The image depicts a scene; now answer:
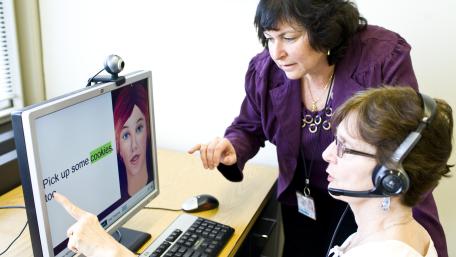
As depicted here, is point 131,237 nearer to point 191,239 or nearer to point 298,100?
point 191,239

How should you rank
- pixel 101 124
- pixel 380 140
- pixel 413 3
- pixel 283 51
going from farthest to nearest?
pixel 413 3 < pixel 283 51 < pixel 101 124 < pixel 380 140

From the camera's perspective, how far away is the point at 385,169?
88 cm

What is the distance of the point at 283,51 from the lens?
1.30 m

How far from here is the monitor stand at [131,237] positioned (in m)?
1.24

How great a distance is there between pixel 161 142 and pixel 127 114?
0.94m

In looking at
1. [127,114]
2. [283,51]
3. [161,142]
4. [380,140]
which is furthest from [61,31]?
[380,140]

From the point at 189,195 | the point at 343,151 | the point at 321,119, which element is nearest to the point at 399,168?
the point at 343,151

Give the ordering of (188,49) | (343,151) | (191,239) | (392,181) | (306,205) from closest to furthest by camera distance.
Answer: (392,181) → (343,151) → (191,239) → (306,205) → (188,49)

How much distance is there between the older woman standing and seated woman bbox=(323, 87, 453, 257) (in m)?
0.30

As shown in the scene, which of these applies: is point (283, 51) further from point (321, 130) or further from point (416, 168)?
point (416, 168)

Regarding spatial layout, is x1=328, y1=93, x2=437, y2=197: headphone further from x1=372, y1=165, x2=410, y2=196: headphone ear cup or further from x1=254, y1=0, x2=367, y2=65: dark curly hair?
x1=254, y1=0, x2=367, y2=65: dark curly hair

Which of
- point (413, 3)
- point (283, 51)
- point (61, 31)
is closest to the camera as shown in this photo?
point (283, 51)

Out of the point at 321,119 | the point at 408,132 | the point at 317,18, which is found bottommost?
the point at 321,119

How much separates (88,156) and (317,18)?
0.72 m
